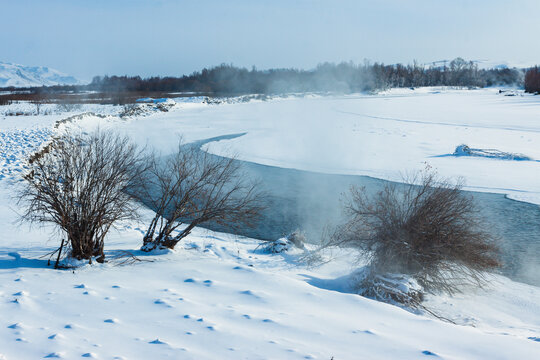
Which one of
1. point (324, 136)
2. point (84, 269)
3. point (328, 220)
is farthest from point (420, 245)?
point (324, 136)

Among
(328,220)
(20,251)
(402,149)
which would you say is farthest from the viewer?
(402,149)

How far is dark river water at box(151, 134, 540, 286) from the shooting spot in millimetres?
9492

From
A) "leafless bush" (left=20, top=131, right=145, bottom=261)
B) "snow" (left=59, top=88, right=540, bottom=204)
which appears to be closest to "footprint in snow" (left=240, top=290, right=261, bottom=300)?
"leafless bush" (left=20, top=131, right=145, bottom=261)

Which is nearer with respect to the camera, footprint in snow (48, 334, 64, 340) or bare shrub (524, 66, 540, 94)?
footprint in snow (48, 334, 64, 340)

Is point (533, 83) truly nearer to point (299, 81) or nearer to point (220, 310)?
point (299, 81)

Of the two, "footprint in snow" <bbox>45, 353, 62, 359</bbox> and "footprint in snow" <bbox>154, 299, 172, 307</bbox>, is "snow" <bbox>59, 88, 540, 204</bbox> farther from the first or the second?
"footprint in snow" <bbox>45, 353, 62, 359</bbox>

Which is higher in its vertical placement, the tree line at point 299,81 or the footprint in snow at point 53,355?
the tree line at point 299,81

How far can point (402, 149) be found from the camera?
834 inches

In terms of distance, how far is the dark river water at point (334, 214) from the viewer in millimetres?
9492

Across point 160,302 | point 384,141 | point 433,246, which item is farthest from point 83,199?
point 384,141

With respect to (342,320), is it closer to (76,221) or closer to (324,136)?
(76,221)

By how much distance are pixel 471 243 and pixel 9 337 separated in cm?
713


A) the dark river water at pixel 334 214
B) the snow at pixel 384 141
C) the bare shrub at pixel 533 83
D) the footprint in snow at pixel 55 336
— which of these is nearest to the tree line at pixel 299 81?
the bare shrub at pixel 533 83

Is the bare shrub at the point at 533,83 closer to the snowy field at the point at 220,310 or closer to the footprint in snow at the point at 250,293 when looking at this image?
the snowy field at the point at 220,310
